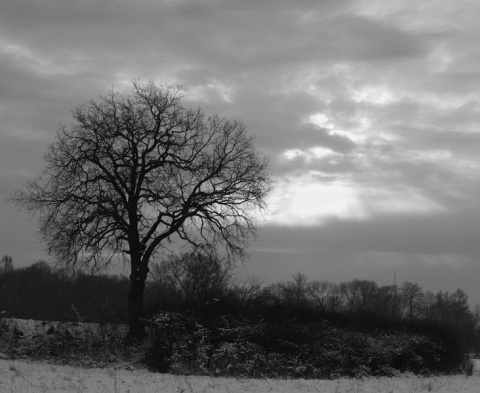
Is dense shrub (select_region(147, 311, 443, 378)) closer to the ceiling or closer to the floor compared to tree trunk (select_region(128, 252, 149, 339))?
closer to the floor

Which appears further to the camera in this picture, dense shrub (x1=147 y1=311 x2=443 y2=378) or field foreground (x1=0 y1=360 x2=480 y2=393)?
dense shrub (x1=147 y1=311 x2=443 y2=378)

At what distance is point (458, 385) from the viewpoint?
19781 mm

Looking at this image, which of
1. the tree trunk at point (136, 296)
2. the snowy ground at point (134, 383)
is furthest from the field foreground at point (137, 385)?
the tree trunk at point (136, 296)

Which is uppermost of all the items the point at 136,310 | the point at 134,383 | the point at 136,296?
the point at 136,296

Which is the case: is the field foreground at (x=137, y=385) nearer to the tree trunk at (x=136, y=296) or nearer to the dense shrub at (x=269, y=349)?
the dense shrub at (x=269, y=349)

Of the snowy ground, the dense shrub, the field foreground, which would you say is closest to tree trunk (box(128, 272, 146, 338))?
the dense shrub

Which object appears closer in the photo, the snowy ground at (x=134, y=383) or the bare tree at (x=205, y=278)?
the snowy ground at (x=134, y=383)

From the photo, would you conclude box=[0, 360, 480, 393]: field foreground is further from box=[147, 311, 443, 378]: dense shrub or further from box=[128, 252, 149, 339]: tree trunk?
box=[128, 252, 149, 339]: tree trunk

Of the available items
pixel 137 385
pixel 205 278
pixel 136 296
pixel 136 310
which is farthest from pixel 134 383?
pixel 205 278

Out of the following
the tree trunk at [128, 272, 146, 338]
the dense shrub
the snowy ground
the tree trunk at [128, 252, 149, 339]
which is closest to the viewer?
the snowy ground

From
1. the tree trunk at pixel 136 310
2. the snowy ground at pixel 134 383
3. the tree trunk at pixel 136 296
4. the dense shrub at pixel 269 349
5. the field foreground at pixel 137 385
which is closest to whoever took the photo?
the field foreground at pixel 137 385

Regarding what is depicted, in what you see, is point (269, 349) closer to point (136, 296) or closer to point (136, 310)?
point (136, 310)

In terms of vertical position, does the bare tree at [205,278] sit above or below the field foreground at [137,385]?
above

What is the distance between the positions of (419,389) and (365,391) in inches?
81.1
